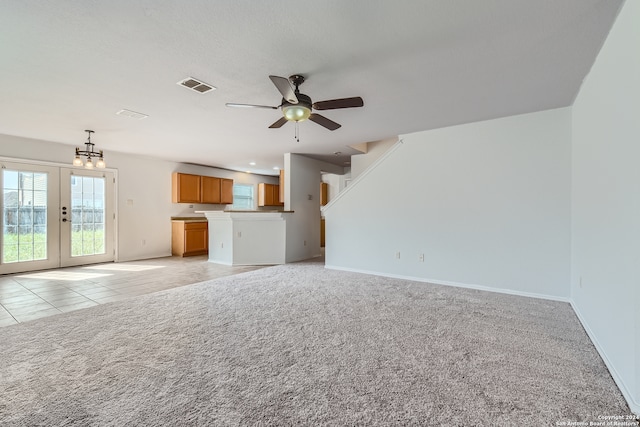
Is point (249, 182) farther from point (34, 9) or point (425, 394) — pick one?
point (425, 394)

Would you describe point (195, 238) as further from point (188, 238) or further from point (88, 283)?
point (88, 283)

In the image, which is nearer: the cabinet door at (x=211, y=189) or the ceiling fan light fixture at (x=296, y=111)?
the ceiling fan light fixture at (x=296, y=111)

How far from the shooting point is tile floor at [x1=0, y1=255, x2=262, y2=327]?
321 centimetres

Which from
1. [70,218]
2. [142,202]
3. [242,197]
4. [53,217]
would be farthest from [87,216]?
[242,197]

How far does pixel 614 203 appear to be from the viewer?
194 cm

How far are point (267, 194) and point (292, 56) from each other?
24.8ft

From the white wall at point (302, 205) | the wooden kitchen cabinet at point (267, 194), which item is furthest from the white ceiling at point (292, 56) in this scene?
the wooden kitchen cabinet at point (267, 194)

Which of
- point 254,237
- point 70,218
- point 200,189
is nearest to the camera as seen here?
point 70,218

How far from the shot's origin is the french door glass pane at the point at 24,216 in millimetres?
4793

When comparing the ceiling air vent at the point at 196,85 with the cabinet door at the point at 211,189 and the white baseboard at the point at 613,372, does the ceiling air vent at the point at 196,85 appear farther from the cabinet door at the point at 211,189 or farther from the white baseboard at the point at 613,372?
the cabinet door at the point at 211,189

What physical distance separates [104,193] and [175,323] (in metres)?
4.76

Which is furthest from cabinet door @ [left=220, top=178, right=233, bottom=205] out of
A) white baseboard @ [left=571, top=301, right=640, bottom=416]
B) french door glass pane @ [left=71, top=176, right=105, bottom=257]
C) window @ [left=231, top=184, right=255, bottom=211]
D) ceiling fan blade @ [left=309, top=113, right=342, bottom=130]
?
white baseboard @ [left=571, top=301, right=640, bottom=416]

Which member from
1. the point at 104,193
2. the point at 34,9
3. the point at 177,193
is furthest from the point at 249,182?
the point at 34,9

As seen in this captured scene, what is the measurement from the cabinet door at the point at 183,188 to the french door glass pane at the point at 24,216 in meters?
2.35
